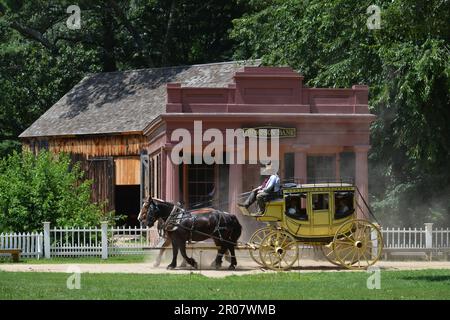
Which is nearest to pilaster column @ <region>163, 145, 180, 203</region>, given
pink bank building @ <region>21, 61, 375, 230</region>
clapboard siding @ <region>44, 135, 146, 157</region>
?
pink bank building @ <region>21, 61, 375, 230</region>

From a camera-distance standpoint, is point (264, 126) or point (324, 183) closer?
point (324, 183)

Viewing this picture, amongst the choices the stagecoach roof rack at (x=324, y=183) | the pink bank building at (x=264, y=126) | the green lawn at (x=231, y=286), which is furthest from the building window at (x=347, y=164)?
the green lawn at (x=231, y=286)

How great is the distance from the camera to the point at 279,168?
29.2 metres

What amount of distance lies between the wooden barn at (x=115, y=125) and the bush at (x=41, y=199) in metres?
6.81

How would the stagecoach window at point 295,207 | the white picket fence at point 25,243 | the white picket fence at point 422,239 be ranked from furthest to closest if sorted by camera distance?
the white picket fence at point 422,239 → the white picket fence at point 25,243 → the stagecoach window at point 295,207

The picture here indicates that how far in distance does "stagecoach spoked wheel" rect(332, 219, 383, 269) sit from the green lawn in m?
1.49

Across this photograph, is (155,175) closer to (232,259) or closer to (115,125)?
(232,259)

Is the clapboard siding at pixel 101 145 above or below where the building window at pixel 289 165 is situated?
above

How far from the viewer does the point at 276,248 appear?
24438 millimetres

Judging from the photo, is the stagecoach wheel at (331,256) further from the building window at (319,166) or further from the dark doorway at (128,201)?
the dark doorway at (128,201)

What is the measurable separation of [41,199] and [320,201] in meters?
9.92

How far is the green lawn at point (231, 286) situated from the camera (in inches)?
718

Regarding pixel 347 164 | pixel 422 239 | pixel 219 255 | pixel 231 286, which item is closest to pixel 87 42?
pixel 347 164

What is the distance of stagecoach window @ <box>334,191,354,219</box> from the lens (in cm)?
2486
